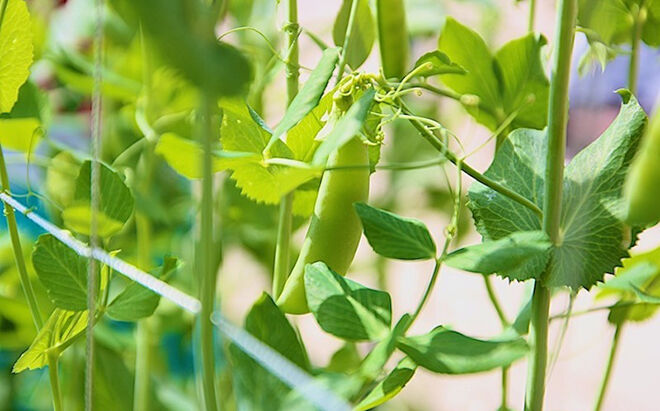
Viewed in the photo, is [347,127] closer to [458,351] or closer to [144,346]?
[458,351]

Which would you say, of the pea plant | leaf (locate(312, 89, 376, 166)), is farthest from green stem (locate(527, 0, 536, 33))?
leaf (locate(312, 89, 376, 166))

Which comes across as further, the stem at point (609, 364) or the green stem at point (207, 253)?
the stem at point (609, 364)

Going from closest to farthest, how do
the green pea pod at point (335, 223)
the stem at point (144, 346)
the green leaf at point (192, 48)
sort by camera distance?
1. the green leaf at point (192, 48)
2. the green pea pod at point (335, 223)
3. the stem at point (144, 346)

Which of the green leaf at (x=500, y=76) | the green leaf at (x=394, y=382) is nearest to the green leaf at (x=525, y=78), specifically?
the green leaf at (x=500, y=76)

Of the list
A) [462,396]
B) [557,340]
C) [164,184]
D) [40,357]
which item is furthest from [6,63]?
[462,396]

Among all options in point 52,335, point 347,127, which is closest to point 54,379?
point 52,335

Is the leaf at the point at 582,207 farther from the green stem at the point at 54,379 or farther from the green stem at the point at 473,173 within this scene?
the green stem at the point at 54,379

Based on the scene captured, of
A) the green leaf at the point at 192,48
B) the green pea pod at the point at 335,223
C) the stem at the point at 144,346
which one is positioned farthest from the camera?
the stem at the point at 144,346

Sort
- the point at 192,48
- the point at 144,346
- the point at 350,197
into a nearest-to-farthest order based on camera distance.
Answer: the point at 192,48 → the point at 350,197 → the point at 144,346
